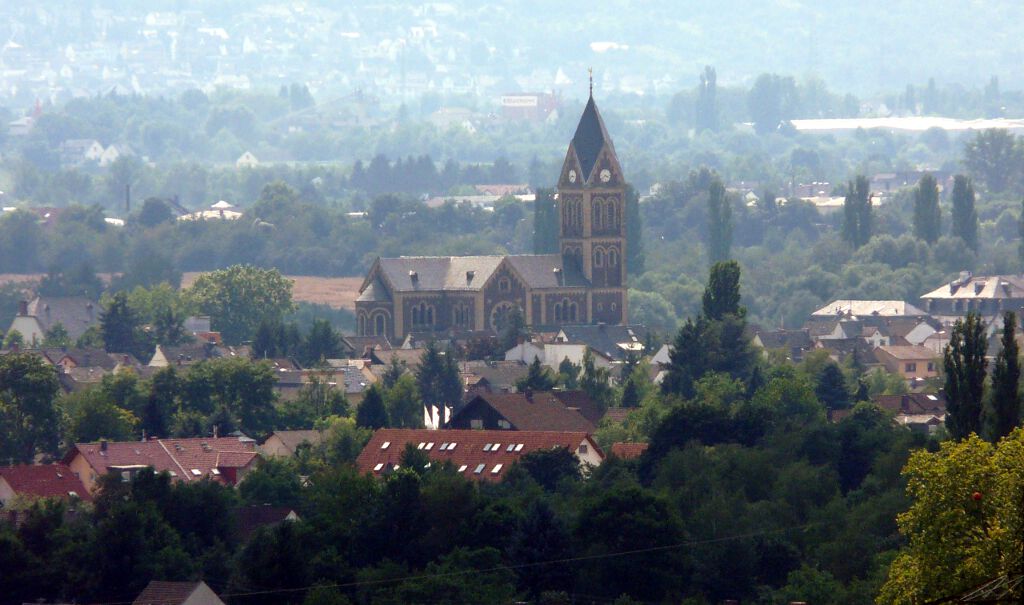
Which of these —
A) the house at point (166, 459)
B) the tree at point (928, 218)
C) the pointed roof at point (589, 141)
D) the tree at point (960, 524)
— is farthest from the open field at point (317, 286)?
the tree at point (960, 524)

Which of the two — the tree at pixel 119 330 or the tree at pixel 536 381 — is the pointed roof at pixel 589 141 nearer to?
the tree at pixel 119 330

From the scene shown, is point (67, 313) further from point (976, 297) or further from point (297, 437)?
point (297, 437)

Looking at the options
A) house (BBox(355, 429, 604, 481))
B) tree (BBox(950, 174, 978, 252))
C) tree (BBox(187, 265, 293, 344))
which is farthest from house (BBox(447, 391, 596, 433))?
tree (BBox(950, 174, 978, 252))

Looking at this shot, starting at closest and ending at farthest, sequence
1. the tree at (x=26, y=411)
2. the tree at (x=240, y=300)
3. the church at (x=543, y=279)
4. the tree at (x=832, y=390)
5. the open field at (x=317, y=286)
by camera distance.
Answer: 1. the tree at (x=26, y=411)
2. the tree at (x=832, y=390)
3. the church at (x=543, y=279)
4. the tree at (x=240, y=300)
5. the open field at (x=317, y=286)

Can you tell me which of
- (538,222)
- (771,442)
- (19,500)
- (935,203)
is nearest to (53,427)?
(19,500)

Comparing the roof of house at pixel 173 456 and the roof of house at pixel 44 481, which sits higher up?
the roof of house at pixel 44 481

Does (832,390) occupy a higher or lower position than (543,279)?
higher

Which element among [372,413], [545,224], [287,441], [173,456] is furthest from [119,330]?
[173,456]
